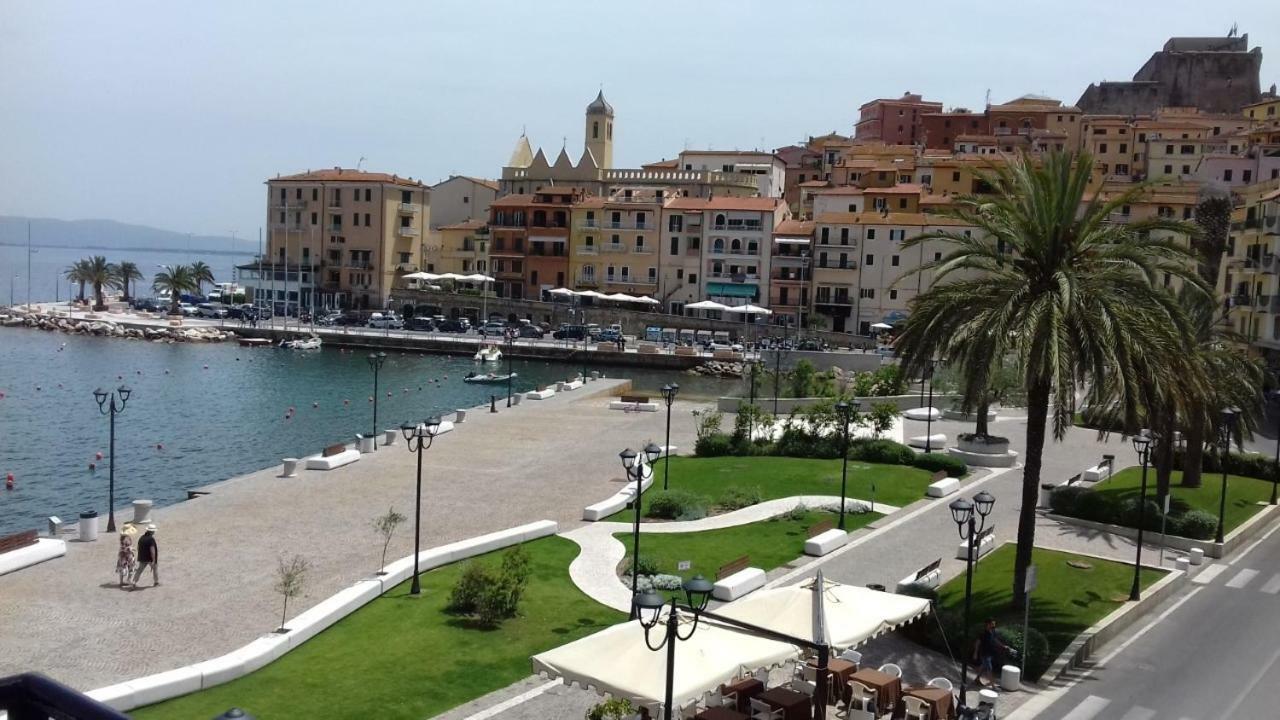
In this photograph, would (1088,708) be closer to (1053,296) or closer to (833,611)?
(833,611)

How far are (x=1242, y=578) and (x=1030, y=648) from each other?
8.46 metres

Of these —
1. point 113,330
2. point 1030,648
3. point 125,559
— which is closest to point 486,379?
point 113,330

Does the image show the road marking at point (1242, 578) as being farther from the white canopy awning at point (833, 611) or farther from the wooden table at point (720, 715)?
the wooden table at point (720, 715)

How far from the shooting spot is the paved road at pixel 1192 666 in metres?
15.4

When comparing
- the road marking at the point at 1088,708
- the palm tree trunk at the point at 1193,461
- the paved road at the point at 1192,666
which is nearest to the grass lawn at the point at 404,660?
the road marking at the point at 1088,708

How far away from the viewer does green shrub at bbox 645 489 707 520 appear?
1052 inches

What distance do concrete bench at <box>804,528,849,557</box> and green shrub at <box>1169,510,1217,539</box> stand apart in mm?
7779

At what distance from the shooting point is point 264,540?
23109 millimetres

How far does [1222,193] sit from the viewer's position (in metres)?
78.5

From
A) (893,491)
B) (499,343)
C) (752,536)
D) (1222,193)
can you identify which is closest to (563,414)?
(893,491)

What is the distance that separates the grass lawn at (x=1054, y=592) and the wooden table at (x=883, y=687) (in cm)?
433

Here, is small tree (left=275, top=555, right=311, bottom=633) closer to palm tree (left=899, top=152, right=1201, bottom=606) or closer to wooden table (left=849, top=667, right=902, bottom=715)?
wooden table (left=849, top=667, right=902, bottom=715)

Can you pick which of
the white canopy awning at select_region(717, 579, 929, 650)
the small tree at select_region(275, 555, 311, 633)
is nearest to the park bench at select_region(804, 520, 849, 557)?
the white canopy awning at select_region(717, 579, 929, 650)

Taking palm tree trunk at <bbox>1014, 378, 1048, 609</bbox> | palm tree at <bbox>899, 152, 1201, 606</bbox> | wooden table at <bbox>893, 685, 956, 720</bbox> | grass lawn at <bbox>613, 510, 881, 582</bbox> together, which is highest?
palm tree at <bbox>899, 152, 1201, 606</bbox>
